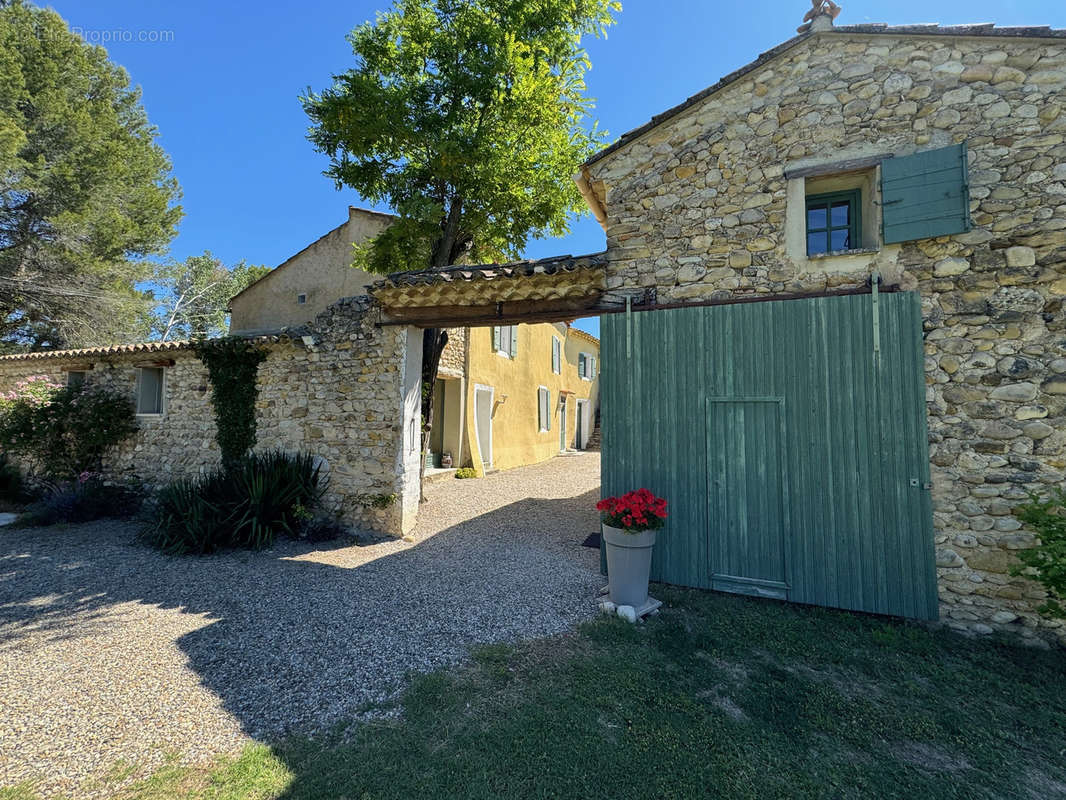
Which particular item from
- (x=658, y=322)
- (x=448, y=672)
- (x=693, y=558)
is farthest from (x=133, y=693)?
(x=658, y=322)

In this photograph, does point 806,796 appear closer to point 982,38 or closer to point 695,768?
point 695,768

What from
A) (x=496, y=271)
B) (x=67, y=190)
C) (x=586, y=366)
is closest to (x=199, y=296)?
(x=67, y=190)

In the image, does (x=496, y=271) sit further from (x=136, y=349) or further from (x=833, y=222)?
(x=136, y=349)

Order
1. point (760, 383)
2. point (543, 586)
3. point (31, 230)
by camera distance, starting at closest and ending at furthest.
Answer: point (760, 383) < point (543, 586) < point (31, 230)

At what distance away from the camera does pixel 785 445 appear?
15.0 ft

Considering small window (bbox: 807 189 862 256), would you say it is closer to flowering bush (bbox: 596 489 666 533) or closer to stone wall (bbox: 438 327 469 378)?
flowering bush (bbox: 596 489 666 533)

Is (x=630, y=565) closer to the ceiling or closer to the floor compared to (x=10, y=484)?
closer to the ceiling

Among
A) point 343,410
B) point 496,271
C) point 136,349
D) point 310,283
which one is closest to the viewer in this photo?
point 496,271

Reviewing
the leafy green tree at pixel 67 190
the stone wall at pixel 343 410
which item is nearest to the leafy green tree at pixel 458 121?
the stone wall at pixel 343 410

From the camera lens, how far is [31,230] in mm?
12453

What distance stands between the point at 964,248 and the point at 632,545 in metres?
4.23

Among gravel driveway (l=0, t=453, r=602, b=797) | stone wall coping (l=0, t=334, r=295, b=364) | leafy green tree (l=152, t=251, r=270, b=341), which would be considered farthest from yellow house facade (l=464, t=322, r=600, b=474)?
leafy green tree (l=152, t=251, r=270, b=341)

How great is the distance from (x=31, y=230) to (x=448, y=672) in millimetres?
17726

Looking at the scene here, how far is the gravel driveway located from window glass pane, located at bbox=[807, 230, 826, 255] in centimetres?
447
